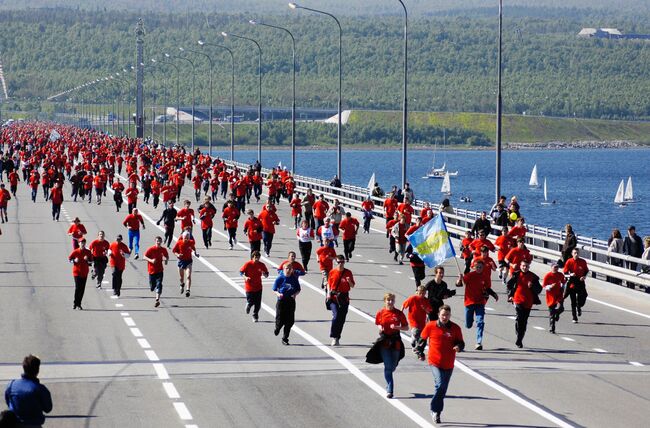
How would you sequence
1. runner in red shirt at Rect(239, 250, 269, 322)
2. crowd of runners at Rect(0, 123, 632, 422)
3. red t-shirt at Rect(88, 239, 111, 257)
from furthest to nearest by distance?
red t-shirt at Rect(88, 239, 111, 257)
runner in red shirt at Rect(239, 250, 269, 322)
crowd of runners at Rect(0, 123, 632, 422)

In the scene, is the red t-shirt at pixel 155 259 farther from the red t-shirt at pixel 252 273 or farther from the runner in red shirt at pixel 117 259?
the red t-shirt at pixel 252 273

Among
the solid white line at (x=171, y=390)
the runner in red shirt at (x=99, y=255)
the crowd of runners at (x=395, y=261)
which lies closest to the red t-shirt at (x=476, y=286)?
the crowd of runners at (x=395, y=261)

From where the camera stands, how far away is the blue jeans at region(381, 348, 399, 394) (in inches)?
691

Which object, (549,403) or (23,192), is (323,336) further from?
(23,192)

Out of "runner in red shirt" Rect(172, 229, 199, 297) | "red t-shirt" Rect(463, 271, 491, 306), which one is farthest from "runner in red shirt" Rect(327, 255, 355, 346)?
"runner in red shirt" Rect(172, 229, 199, 297)

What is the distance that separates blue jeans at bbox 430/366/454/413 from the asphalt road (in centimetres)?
19

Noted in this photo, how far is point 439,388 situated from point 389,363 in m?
1.55

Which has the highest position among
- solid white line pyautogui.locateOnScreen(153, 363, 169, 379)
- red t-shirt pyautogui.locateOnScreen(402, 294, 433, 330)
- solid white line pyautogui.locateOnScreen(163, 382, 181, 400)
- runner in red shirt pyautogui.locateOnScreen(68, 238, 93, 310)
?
red t-shirt pyautogui.locateOnScreen(402, 294, 433, 330)

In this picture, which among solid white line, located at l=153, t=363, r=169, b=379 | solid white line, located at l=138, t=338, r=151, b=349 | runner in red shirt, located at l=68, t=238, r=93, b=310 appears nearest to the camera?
solid white line, located at l=153, t=363, r=169, b=379

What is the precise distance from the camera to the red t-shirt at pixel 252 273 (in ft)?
78.9

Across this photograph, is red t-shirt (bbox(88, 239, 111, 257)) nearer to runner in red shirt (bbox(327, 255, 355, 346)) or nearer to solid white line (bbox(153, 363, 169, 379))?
runner in red shirt (bbox(327, 255, 355, 346))

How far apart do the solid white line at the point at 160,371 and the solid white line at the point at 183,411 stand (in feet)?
6.52

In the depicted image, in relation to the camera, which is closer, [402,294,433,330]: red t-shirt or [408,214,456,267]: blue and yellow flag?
[402,294,433,330]: red t-shirt

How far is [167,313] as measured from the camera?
2611 cm
